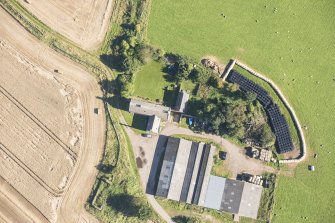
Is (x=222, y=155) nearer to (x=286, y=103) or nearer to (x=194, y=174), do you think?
(x=194, y=174)

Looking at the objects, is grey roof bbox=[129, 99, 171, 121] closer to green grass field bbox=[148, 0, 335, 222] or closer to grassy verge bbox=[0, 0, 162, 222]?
grassy verge bbox=[0, 0, 162, 222]

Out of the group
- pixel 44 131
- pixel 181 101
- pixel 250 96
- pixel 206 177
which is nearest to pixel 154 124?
pixel 181 101

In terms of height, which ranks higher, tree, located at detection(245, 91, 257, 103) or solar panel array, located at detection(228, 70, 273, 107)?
solar panel array, located at detection(228, 70, 273, 107)

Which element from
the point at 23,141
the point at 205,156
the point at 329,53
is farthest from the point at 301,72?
the point at 23,141

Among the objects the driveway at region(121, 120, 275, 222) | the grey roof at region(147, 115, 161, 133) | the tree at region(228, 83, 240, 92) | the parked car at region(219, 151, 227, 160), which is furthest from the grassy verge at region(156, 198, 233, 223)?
the tree at region(228, 83, 240, 92)

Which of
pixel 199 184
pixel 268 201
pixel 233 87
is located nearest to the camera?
pixel 199 184
